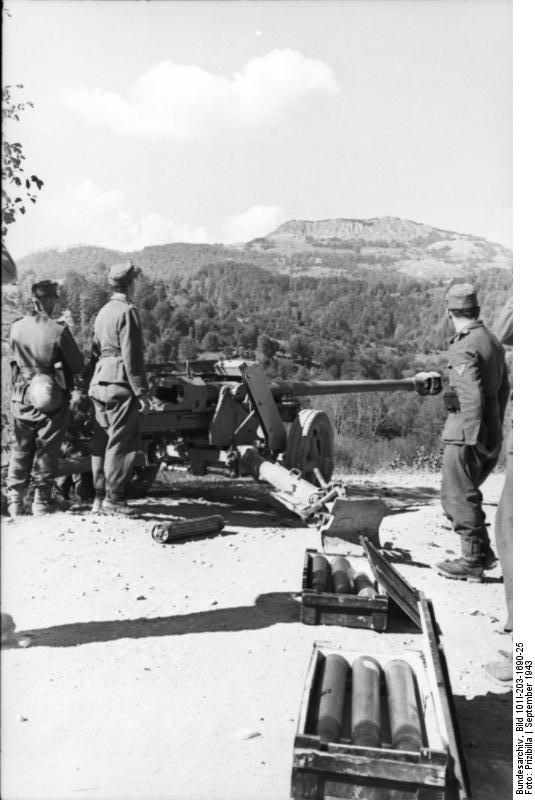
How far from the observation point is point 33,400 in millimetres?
6598

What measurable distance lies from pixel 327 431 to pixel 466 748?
17.0ft

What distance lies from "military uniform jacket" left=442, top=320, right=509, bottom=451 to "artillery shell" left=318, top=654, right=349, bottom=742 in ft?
8.65

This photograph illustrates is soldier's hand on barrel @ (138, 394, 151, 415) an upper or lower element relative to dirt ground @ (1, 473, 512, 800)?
upper

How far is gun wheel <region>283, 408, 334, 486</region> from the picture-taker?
8.04 meters

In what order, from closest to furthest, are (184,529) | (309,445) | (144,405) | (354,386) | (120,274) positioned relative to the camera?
(184,529) < (120,274) < (144,405) < (309,445) < (354,386)

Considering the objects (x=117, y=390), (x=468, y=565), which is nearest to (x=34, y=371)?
(x=117, y=390)

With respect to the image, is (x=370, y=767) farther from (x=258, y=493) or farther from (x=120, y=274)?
(x=258, y=493)

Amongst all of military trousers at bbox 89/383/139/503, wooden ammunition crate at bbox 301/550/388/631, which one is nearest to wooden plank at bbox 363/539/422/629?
wooden ammunition crate at bbox 301/550/388/631

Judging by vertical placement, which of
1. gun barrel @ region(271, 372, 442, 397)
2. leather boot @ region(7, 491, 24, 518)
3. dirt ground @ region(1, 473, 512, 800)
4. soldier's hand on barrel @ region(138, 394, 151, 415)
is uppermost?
gun barrel @ region(271, 372, 442, 397)

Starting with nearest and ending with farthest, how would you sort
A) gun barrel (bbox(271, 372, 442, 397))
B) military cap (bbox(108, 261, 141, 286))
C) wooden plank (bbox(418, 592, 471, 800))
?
wooden plank (bbox(418, 592, 471, 800)) → military cap (bbox(108, 261, 141, 286)) → gun barrel (bbox(271, 372, 442, 397))

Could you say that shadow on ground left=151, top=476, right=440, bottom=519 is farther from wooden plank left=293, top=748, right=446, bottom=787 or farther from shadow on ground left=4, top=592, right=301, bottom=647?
wooden plank left=293, top=748, right=446, bottom=787

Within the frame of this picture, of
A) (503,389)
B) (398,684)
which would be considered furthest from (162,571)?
(503,389)

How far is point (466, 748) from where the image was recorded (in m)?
3.40

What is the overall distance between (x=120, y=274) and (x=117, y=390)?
40.9 inches
